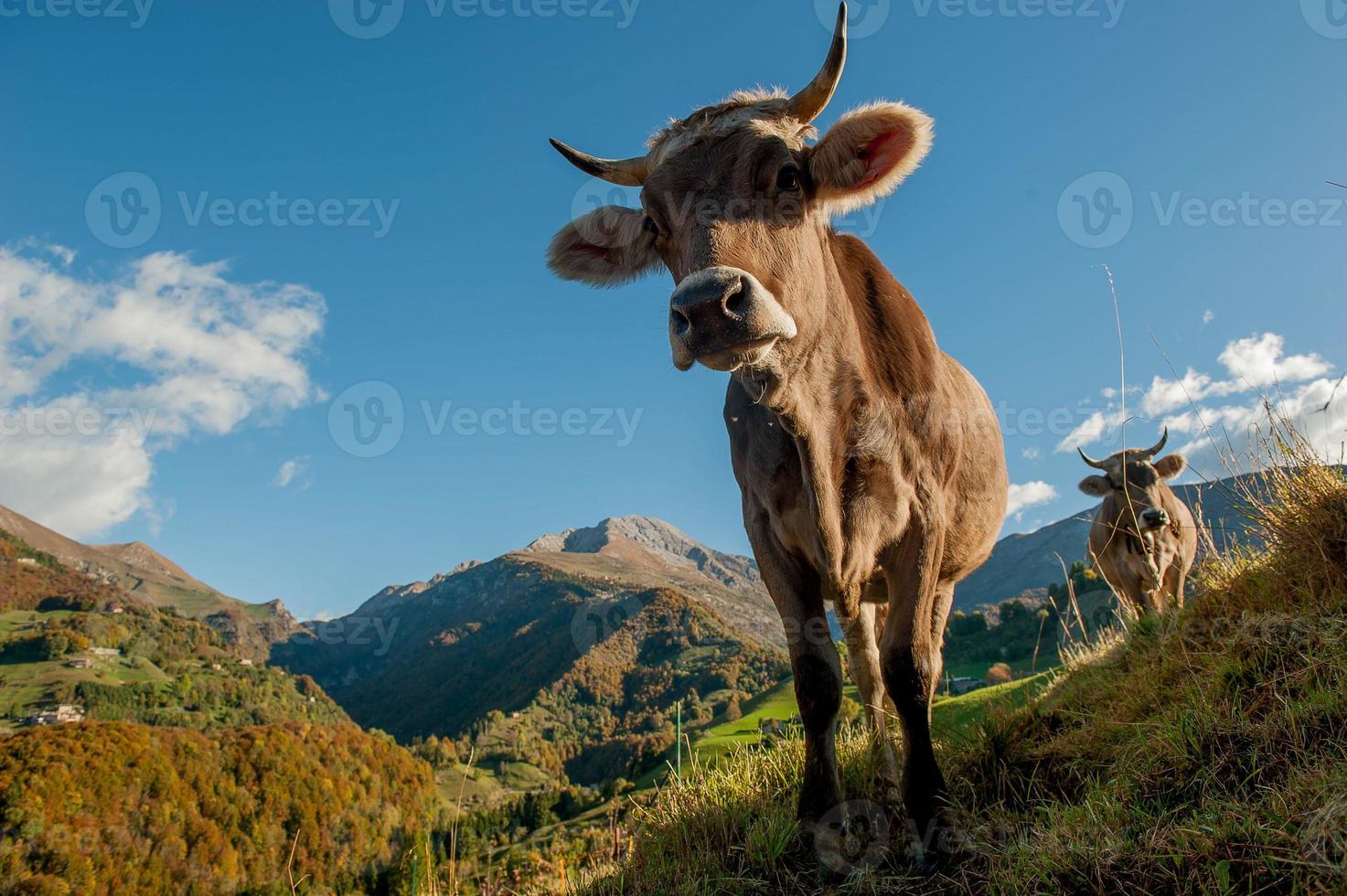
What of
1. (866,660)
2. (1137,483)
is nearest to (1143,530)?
(1137,483)

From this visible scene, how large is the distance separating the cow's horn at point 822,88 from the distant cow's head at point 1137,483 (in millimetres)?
11407

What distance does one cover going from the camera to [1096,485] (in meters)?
15.4

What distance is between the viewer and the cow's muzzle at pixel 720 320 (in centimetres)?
395

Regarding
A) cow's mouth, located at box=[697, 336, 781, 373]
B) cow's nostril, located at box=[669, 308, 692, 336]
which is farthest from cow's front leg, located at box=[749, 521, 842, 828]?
cow's nostril, located at box=[669, 308, 692, 336]

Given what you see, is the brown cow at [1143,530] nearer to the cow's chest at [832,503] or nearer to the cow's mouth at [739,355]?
the cow's chest at [832,503]

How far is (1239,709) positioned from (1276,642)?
692 millimetres

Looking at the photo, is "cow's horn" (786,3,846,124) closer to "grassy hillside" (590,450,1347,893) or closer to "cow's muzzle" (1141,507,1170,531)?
"grassy hillside" (590,450,1347,893)

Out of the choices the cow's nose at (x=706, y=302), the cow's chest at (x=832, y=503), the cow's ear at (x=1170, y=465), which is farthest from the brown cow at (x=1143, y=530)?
the cow's nose at (x=706, y=302)

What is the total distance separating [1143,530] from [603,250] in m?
11.8

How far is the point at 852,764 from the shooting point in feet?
18.5

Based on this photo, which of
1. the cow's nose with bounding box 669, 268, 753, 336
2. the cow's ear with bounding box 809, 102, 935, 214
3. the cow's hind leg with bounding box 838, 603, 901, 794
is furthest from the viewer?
the cow's hind leg with bounding box 838, 603, 901, 794

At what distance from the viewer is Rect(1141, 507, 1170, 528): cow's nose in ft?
43.1

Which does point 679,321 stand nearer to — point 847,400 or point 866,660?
point 847,400

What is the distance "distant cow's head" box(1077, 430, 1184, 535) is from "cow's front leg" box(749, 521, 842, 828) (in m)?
10.9
